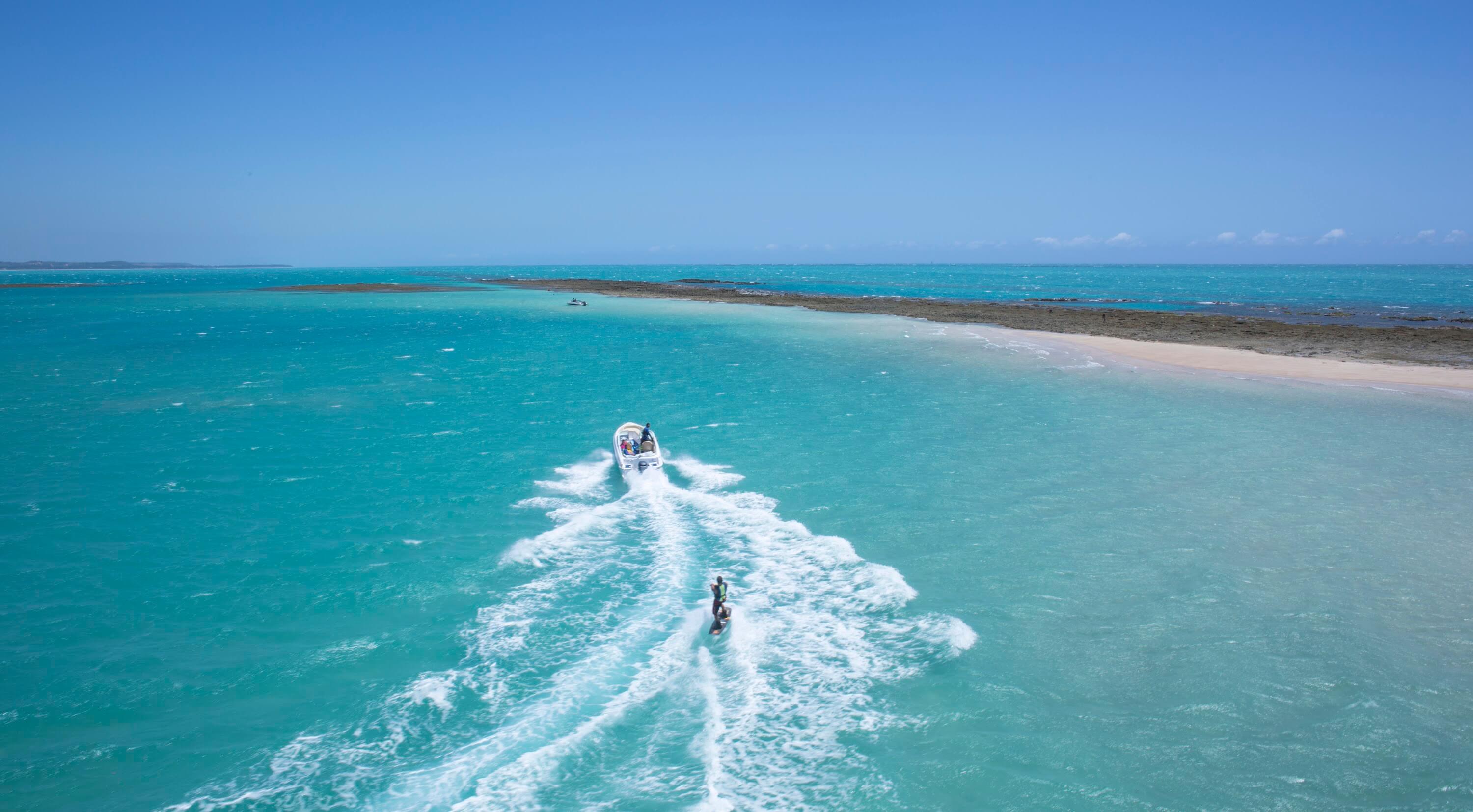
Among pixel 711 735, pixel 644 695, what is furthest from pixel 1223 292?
pixel 711 735

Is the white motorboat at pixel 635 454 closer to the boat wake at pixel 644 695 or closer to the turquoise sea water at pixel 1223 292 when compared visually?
the boat wake at pixel 644 695

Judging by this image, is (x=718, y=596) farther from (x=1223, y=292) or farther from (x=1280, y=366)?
(x=1223, y=292)

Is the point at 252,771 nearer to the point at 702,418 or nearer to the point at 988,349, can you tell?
the point at 702,418

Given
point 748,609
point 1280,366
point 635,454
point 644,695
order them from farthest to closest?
point 1280,366 < point 635,454 < point 748,609 < point 644,695

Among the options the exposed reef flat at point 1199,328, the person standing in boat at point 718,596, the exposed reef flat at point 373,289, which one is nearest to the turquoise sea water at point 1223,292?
the exposed reef flat at point 1199,328

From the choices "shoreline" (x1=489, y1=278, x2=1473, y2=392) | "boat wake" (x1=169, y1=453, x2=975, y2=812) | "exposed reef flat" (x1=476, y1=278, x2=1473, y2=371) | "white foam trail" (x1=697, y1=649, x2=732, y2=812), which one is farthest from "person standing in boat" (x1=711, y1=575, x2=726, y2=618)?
"exposed reef flat" (x1=476, y1=278, x2=1473, y2=371)
